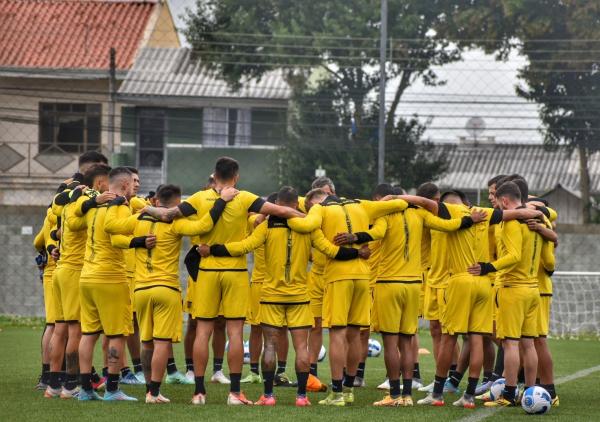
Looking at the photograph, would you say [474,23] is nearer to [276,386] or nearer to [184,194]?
[184,194]

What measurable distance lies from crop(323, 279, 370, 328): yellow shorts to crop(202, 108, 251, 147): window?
25007 millimetres

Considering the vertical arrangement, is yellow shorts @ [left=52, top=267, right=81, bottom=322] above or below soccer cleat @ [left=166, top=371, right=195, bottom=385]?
above

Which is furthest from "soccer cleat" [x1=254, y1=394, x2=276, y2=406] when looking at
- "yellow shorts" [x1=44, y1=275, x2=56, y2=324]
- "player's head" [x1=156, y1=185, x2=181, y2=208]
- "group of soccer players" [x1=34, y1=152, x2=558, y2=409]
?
"yellow shorts" [x1=44, y1=275, x2=56, y2=324]

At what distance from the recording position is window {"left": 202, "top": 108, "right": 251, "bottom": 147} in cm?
3759

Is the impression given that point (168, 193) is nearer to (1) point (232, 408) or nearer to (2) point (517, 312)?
(1) point (232, 408)

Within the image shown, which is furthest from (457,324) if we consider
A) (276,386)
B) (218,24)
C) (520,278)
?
(218,24)

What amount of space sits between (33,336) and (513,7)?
53.3 ft

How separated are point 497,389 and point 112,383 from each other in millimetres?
4203

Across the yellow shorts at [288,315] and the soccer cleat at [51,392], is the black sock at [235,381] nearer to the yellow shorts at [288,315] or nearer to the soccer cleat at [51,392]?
the yellow shorts at [288,315]

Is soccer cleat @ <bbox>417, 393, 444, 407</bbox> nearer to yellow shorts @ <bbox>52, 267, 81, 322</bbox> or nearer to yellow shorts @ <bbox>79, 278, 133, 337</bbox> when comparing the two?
yellow shorts @ <bbox>79, 278, 133, 337</bbox>

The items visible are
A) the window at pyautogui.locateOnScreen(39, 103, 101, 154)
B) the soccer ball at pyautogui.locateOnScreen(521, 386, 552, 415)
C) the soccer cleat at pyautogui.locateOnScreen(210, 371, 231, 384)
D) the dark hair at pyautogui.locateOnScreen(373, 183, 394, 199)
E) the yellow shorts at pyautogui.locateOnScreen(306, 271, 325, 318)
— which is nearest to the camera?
the soccer ball at pyautogui.locateOnScreen(521, 386, 552, 415)

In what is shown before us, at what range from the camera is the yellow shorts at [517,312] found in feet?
40.7

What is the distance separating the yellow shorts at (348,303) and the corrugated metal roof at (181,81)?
23507 millimetres

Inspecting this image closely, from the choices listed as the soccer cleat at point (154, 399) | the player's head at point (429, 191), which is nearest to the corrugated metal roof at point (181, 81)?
the player's head at point (429, 191)
